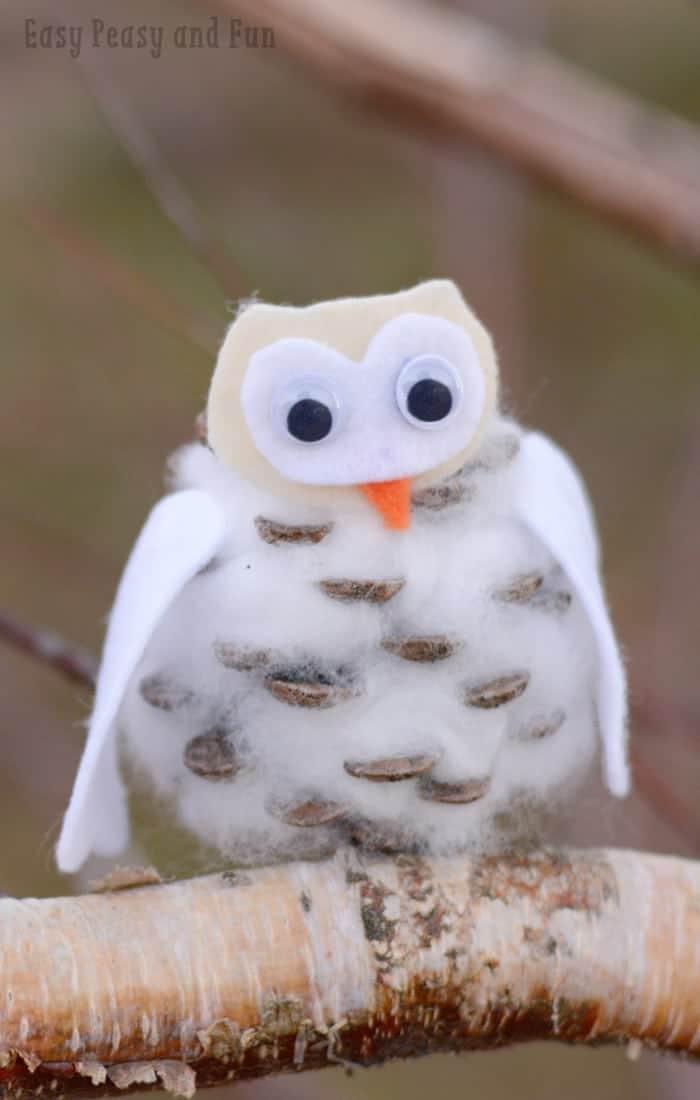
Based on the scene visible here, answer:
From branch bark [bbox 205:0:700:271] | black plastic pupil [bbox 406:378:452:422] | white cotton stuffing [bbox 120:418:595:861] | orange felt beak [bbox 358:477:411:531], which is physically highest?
branch bark [bbox 205:0:700:271]

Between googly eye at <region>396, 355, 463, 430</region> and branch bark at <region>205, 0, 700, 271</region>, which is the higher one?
branch bark at <region>205, 0, 700, 271</region>

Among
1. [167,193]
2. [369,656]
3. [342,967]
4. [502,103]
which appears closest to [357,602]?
[369,656]

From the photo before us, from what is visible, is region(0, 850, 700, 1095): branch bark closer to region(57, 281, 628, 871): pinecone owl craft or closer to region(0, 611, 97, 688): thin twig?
region(57, 281, 628, 871): pinecone owl craft

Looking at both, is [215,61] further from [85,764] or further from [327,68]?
[85,764]

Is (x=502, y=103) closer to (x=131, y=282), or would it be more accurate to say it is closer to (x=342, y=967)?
(x=131, y=282)

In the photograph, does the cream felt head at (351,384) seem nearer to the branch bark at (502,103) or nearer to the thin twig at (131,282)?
the thin twig at (131,282)

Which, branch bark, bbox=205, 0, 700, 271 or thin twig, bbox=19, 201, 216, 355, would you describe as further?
branch bark, bbox=205, 0, 700, 271

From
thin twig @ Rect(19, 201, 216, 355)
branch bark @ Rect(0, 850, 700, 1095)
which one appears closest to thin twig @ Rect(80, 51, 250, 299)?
thin twig @ Rect(19, 201, 216, 355)
